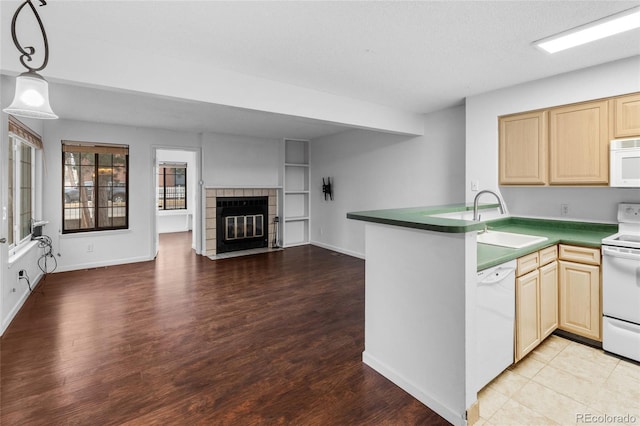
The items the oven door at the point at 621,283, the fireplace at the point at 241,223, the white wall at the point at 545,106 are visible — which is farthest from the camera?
the fireplace at the point at 241,223

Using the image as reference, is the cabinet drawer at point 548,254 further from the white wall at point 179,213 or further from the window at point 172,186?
the window at point 172,186

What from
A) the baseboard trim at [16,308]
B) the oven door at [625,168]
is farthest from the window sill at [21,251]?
the oven door at [625,168]

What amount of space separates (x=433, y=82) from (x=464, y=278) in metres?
2.41

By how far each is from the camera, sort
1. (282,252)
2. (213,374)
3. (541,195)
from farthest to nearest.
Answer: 1. (282,252)
2. (541,195)
3. (213,374)

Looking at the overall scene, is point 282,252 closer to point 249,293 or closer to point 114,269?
point 249,293

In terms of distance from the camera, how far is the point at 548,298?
255 centimetres

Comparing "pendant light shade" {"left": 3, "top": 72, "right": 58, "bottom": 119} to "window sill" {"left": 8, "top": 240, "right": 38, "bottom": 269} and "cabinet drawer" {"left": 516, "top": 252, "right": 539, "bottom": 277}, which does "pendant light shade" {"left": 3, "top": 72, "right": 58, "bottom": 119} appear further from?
"cabinet drawer" {"left": 516, "top": 252, "right": 539, "bottom": 277}

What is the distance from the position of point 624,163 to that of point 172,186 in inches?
391

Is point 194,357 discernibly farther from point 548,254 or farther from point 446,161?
point 446,161

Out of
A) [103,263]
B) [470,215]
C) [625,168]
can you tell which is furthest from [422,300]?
[103,263]

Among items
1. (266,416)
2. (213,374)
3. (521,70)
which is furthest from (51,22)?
(521,70)

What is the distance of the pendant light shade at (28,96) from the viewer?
57.2 inches

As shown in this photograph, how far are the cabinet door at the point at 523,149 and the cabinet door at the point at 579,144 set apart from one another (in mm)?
74

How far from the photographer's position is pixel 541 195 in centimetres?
344
